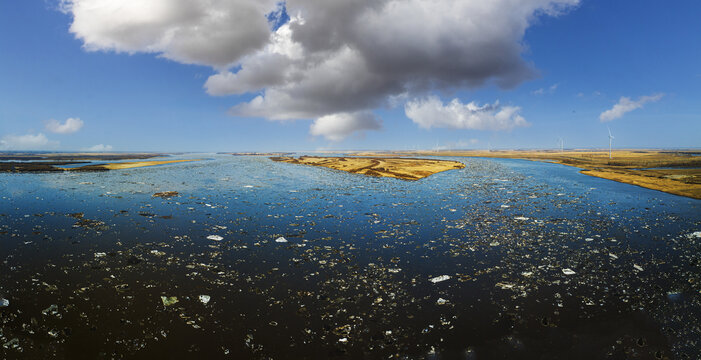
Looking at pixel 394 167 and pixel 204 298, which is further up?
pixel 394 167

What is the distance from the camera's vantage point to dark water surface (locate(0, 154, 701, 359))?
588cm

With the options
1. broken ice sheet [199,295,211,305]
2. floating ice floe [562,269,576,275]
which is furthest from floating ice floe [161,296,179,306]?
floating ice floe [562,269,576,275]

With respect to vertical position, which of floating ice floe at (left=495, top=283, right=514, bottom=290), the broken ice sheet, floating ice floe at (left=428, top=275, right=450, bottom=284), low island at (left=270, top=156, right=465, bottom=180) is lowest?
floating ice floe at (left=495, top=283, right=514, bottom=290)

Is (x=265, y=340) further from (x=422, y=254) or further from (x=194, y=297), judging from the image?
(x=422, y=254)

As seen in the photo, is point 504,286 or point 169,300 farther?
point 504,286

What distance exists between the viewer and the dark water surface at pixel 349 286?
5875 millimetres

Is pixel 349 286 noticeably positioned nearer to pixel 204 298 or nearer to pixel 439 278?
pixel 439 278

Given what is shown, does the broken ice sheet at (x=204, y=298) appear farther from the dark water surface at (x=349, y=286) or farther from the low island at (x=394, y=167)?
the low island at (x=394, y=167)

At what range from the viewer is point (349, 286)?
8.27 meters

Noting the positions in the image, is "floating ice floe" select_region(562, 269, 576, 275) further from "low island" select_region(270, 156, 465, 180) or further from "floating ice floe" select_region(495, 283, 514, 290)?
"low island" select_region(270, 156, 465, 180)

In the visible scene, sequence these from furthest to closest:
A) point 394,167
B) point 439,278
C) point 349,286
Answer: point 394,167, point 439,278, point 349,286

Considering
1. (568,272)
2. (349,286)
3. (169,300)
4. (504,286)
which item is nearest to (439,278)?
(504,286)

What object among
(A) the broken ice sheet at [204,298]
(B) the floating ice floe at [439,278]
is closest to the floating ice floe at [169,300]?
(A) the broken ice sheet at [204,298]

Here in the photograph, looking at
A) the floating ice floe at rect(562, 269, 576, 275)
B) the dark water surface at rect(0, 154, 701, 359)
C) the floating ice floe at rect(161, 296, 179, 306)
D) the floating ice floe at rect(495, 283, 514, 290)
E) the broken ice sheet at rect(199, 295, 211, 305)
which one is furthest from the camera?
the floating ice floe at rect(562, 269, 576, 275)
